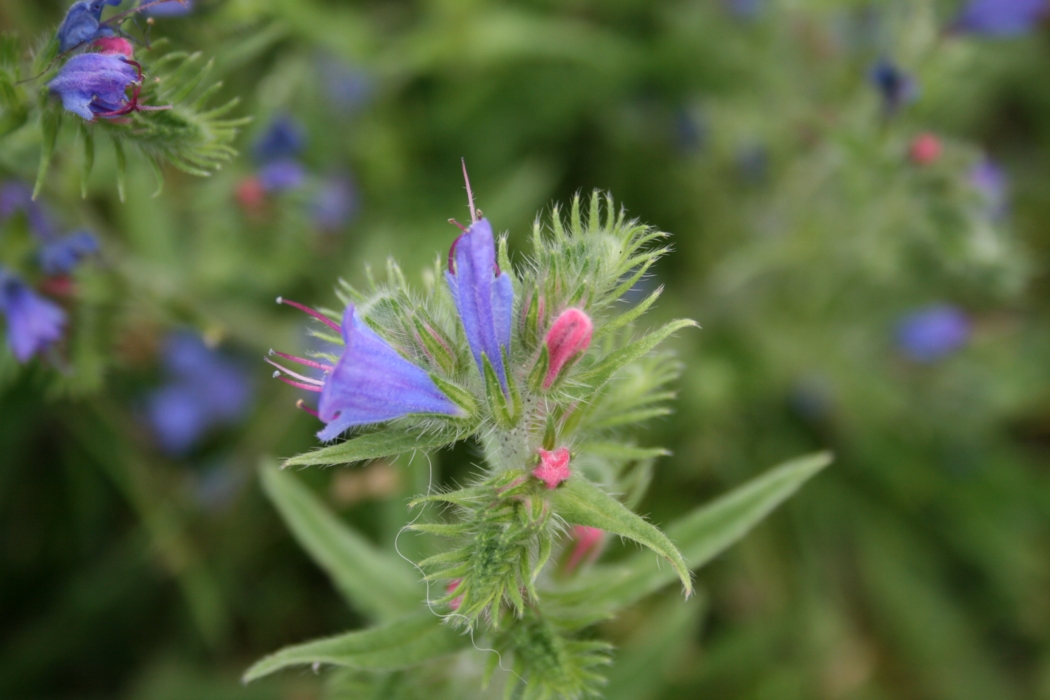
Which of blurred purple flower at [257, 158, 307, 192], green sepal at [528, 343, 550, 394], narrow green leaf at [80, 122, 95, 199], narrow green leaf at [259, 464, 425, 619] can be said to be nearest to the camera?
green sepal at [528, 343, 550, 394]

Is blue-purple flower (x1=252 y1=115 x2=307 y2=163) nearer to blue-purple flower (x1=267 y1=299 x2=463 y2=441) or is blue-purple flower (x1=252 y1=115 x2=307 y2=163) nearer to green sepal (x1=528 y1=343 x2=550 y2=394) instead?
blue-purple flower (x1=267 y1=299 x2=463 y2=441)

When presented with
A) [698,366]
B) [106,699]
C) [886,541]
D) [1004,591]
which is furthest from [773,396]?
[106,699]

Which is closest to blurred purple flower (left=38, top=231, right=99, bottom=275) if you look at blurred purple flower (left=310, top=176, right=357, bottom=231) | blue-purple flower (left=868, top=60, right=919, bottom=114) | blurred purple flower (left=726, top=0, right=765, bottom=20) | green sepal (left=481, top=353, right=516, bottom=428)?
blurred purple flower (left=310, top=176, right=357, bottom=231)

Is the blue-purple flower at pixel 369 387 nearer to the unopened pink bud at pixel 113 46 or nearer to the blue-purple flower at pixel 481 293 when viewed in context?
the blue-purple flower at pixel 481 293

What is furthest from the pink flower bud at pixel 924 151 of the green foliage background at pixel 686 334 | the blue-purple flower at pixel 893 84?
the blue-purple flower at pixel 893 84

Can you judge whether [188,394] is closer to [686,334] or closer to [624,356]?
[686,334]

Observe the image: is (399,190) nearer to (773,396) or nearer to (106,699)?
(773,396)

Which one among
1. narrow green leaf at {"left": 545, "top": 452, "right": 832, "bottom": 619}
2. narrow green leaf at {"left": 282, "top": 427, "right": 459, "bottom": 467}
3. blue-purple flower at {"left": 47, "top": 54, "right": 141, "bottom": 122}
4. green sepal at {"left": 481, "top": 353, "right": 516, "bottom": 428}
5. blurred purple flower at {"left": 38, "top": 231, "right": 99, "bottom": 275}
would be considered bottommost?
narrow green leaf at {"left": 545, "top": 452, "right": 832, "bottom": 619}
